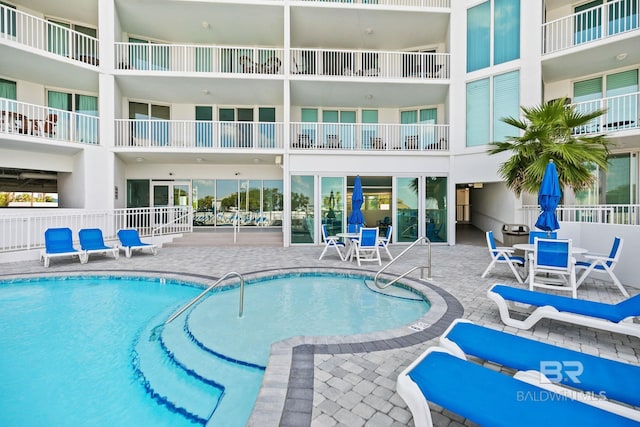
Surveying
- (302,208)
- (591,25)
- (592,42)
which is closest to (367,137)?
(302,208)

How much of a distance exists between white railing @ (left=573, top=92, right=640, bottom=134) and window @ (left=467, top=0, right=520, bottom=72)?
10.3 feet

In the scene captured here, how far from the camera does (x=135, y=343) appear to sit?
409cm

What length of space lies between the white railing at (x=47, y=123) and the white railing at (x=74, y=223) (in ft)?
9.03

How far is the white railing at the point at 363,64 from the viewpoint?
1266 centimetres

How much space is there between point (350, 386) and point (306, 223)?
9.08m

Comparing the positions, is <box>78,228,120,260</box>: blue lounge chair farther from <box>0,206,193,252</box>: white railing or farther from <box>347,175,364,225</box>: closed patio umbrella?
<box>347,175,364,225</box>: closed patio umbrella

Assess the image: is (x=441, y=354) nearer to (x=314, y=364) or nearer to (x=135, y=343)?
(x=314, y=364)

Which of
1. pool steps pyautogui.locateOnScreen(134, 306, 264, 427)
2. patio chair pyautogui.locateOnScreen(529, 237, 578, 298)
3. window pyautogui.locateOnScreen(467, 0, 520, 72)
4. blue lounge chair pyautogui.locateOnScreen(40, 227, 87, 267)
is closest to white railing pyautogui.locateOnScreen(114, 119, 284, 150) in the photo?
blue lounge chair pyautogui.locateOnScreen(40, 227, 87, 267)

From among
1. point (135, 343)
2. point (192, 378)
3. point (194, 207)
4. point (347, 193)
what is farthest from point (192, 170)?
point (192, 378)

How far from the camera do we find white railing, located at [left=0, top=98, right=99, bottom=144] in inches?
388

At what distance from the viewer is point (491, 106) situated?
1083cm

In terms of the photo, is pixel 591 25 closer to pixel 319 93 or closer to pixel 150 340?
pixel 319 93

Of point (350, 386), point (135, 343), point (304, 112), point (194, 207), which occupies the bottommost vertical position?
point (135, 343)
